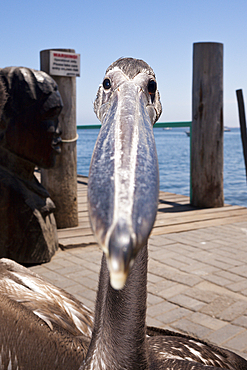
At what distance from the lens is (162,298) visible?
363cm

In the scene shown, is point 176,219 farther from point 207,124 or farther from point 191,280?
point 191,280

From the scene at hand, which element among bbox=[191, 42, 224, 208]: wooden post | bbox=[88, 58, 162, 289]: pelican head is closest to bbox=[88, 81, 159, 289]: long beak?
bbox=[88, 58, 162, 289]: pelican head

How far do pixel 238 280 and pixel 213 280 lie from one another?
0.26 m

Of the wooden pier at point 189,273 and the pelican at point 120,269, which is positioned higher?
the pelican at point 120,269

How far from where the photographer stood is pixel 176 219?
21.0ft

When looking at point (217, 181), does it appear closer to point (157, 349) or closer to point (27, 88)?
point (27, 88)

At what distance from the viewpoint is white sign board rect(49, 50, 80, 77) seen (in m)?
5.14

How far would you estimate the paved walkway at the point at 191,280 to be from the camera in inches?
125

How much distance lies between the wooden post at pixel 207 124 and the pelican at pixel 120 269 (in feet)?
16.8

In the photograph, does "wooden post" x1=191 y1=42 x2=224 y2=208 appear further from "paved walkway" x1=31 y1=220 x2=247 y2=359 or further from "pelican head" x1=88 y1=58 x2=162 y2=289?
"pelican head" x1=88 y1=58 x2=162 y2=289

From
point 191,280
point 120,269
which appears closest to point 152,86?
point 120,269

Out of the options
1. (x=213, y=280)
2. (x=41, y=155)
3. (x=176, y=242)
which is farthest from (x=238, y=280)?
(x=41, y=155)

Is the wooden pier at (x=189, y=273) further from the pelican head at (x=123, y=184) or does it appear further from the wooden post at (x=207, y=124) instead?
the pelican head at (x=123, y=184)

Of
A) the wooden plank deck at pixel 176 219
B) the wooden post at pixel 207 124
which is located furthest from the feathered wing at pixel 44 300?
the wooden post at pixel 207 124
